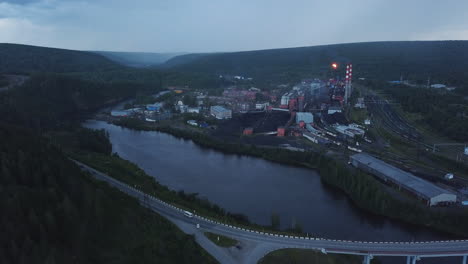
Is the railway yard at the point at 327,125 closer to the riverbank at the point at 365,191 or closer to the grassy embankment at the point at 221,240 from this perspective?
the riverbank at the point at 365,191

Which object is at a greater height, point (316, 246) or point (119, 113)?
point (119, 113)

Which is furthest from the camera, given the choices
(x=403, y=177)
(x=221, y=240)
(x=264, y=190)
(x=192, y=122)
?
(x=192, y=122)

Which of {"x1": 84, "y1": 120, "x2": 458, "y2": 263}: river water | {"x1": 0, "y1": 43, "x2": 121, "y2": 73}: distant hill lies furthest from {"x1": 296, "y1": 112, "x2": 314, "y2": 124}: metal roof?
{"x1": 0, "y1": 43, "x2": 121, "y2": 73}: distant hill

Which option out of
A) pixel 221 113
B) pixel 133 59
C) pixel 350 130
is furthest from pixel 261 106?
pixel 133 59

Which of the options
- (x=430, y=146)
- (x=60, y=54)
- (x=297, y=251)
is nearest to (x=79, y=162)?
(x=297, y=251)

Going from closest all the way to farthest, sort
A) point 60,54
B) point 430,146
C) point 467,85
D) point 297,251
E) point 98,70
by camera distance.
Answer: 1. point 297,251
2. point 430,146
3. point 467,85
4. point 98,70
5. point 60,54

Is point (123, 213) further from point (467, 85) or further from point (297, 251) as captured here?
point (467, 85)

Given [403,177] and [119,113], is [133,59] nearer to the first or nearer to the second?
[119,113]

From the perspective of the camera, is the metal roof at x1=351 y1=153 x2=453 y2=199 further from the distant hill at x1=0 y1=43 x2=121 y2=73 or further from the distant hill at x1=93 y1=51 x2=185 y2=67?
the distant hill at x1=93 y1=51 x2=185 y2=67
